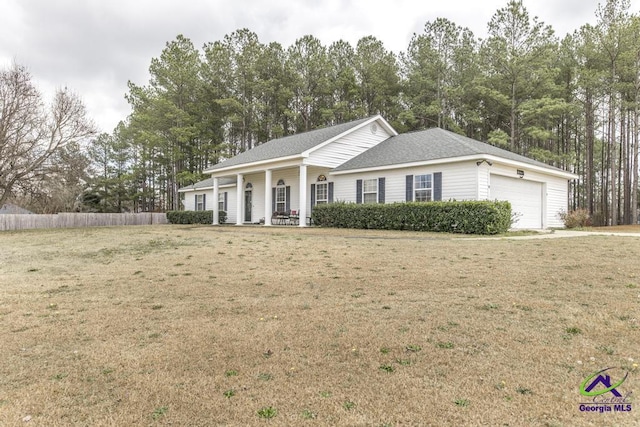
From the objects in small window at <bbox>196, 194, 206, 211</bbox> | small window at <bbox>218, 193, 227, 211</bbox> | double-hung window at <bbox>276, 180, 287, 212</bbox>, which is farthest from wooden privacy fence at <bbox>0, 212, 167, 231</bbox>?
double-hung window at <bbox>276, 180, 287, 212</bbox>

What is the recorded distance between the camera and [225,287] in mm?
5949

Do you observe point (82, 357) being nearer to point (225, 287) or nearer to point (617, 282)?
point (225, 287)

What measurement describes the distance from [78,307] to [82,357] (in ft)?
6.29

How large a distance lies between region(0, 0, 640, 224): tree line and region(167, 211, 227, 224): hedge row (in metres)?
4.69

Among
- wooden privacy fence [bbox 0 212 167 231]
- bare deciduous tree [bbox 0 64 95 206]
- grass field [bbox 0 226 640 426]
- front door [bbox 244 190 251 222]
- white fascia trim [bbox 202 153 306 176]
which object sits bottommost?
grass field [bbox 0 226 640 426]

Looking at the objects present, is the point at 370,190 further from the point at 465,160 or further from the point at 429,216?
the point at 465,160

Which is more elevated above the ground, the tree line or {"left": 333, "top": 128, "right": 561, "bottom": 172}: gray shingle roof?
the tree line

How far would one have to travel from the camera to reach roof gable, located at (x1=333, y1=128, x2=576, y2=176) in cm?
1517

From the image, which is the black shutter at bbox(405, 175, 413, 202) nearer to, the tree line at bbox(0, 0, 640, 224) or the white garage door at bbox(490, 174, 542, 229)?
the white garage door at bbox(490, 174, 542, 229)

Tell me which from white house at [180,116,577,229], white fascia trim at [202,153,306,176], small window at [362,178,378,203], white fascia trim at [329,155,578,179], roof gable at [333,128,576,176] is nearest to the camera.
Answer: white fascia trim at [329,155,578,179]

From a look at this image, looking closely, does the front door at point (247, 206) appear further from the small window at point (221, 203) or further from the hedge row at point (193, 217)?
the small window at point (221, 203)

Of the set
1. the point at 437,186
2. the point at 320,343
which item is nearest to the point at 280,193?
the point at 437,186

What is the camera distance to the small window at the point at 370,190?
17.6m

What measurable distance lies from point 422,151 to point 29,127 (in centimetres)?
2288
